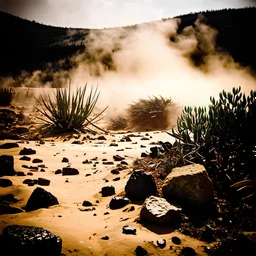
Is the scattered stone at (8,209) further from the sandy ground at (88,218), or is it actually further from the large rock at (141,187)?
the large rock at (141,187)

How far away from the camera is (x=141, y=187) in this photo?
98.5 inches

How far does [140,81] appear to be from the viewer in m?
15.4

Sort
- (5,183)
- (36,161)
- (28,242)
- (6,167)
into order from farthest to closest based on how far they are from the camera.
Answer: (36,161) < (6,167) < (5,183) < (28,242)

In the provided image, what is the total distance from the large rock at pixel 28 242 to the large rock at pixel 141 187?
45.0 inches

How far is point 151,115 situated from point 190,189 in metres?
6.77

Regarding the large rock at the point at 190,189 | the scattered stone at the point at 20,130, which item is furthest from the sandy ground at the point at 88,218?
the scattered stone at the point at 20,130

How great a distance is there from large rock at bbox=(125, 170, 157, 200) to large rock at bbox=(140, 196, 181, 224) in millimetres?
411

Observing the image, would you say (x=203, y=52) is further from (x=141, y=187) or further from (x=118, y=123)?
(x=141, y=187)

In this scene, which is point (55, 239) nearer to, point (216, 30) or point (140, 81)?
point (140, 81)

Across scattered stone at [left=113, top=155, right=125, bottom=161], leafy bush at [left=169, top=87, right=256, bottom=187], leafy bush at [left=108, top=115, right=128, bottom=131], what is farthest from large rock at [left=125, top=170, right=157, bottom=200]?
leafy bush at [left=108, top=115, right=128, bottom=131]

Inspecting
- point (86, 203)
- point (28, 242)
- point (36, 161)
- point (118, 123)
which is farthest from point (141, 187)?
point (118, 123)

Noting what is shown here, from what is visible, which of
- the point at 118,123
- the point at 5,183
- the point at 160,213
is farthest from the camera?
the point at 118,123

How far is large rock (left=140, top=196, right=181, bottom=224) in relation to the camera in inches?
76.7

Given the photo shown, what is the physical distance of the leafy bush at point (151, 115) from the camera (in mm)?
8688
